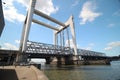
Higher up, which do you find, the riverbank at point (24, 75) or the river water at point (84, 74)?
the riverbank at point (24, 75)

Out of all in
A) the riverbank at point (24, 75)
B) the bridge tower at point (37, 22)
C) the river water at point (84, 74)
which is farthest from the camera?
the bridge tower at point (37, 22)

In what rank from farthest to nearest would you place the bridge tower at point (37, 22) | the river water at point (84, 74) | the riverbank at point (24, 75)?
1. the bridge tower at point (37, 22)
2. the river water at point (84, 74)
3. the riverbank at point (24, 75)

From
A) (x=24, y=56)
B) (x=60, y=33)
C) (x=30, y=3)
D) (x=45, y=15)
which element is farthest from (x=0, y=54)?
(x=60, y=33)

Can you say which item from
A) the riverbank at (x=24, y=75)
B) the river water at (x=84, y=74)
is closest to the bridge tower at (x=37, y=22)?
the river water at (x=84, y=74)

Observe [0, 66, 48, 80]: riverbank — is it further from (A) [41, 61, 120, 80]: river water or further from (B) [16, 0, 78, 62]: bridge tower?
(B) [16, 0, 78, 62]: bridge tower

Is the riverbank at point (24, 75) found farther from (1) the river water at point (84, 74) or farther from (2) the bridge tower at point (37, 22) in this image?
(2) the bridge tower at point (37, 22)

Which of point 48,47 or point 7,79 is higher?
point 48,47

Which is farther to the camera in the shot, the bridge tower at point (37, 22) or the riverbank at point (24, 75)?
the bridge tower at point (37, 22)

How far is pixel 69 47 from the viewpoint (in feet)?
340

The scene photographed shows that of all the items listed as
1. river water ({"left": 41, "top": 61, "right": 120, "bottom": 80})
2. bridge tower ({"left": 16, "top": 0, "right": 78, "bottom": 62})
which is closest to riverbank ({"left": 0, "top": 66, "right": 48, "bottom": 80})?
river water ({"left": 41, "top": 61, "right": 120, "bottom": 80})

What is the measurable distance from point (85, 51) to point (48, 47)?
4634cm

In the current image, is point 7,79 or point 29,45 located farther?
point 29,45

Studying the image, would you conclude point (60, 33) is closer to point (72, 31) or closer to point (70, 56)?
point (72, 31)

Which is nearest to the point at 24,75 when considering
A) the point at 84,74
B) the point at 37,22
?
the point at 84,74
